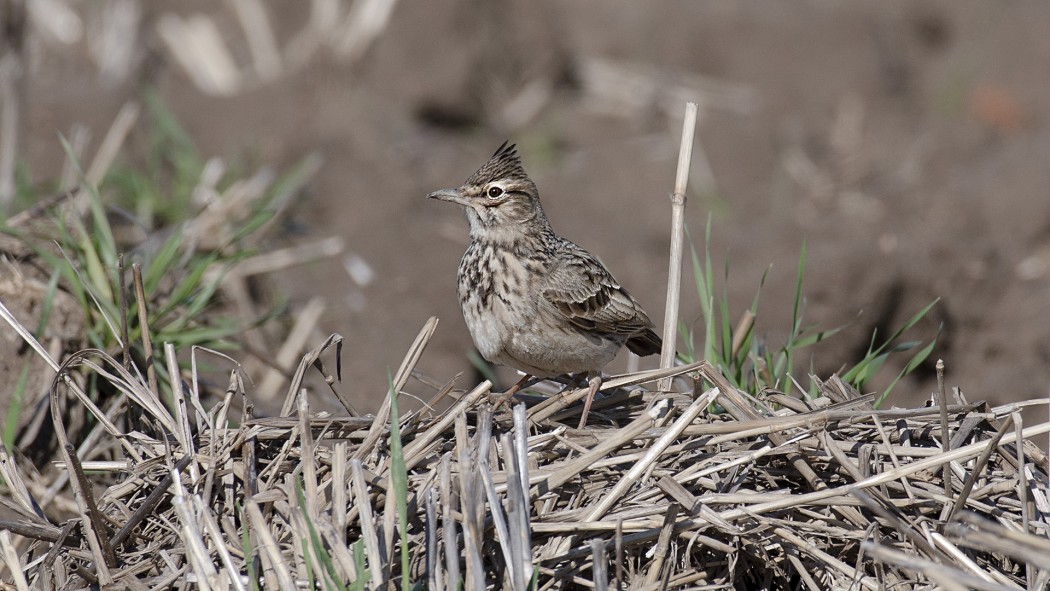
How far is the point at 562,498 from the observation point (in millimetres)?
4012

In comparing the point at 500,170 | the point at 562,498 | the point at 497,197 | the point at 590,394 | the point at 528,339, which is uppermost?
the point at 500,170

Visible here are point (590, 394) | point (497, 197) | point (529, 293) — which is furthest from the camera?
point (497, 197)

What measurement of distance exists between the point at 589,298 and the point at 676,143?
5.19 metres

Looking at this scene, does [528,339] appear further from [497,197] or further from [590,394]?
[497,197]

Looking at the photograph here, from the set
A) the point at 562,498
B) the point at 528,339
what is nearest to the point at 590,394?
the point at 528,339

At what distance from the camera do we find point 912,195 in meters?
8.91

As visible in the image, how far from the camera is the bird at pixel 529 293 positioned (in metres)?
4.59

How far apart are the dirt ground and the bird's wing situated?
1776 mm

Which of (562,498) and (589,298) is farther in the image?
(589,298)

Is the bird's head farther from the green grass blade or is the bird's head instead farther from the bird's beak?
the green grass blade

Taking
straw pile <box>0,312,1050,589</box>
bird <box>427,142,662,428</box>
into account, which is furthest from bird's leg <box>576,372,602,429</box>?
straw pile <box>0,312,1050,589</box>

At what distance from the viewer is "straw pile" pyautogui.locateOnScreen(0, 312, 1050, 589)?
3660mm

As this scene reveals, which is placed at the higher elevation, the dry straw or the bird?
the bird

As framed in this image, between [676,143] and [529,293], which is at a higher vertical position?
[529,293]
